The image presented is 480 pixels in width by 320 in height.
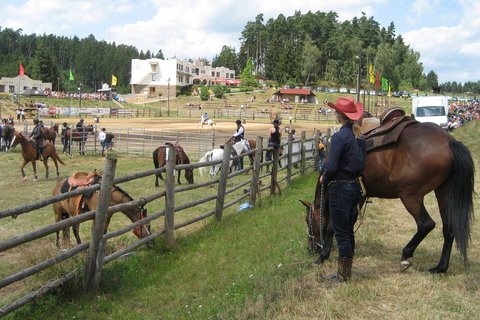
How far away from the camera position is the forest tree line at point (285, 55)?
113 meters

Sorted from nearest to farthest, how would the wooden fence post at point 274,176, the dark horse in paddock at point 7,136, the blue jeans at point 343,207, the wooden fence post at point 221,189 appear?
the blue jeans at point 343,207 → the wooden fence post at point 221,189 → the wooden fence post at point 274,176 → the dark horse in paddock at point 7,136

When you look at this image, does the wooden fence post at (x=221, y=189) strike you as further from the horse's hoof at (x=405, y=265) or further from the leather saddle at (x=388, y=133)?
the horse's hoof at (x=405, y=265)

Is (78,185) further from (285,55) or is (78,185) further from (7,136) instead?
(285,55)

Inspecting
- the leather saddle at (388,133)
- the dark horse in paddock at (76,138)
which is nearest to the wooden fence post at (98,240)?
the leather saddle at (388,133)

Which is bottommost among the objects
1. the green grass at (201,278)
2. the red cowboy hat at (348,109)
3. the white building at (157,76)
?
the green grass at (201,278)

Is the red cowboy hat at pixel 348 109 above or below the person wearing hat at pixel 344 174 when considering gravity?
above

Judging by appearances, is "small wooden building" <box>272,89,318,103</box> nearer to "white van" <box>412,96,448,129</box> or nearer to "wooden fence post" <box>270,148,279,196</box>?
"white van" <box>412,96,448,129</box>

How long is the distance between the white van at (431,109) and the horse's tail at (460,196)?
25505 mm

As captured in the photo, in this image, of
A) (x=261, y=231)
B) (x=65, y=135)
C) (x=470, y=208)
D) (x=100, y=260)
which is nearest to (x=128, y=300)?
(x=100, y=260)

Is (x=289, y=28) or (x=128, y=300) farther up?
(x=289, y=28)

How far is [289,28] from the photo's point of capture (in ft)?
470

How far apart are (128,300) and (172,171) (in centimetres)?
229

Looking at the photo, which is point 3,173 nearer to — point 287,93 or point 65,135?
point 65,135

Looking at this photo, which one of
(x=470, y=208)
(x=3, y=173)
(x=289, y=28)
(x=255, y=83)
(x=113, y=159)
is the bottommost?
(x=3, y=173)
